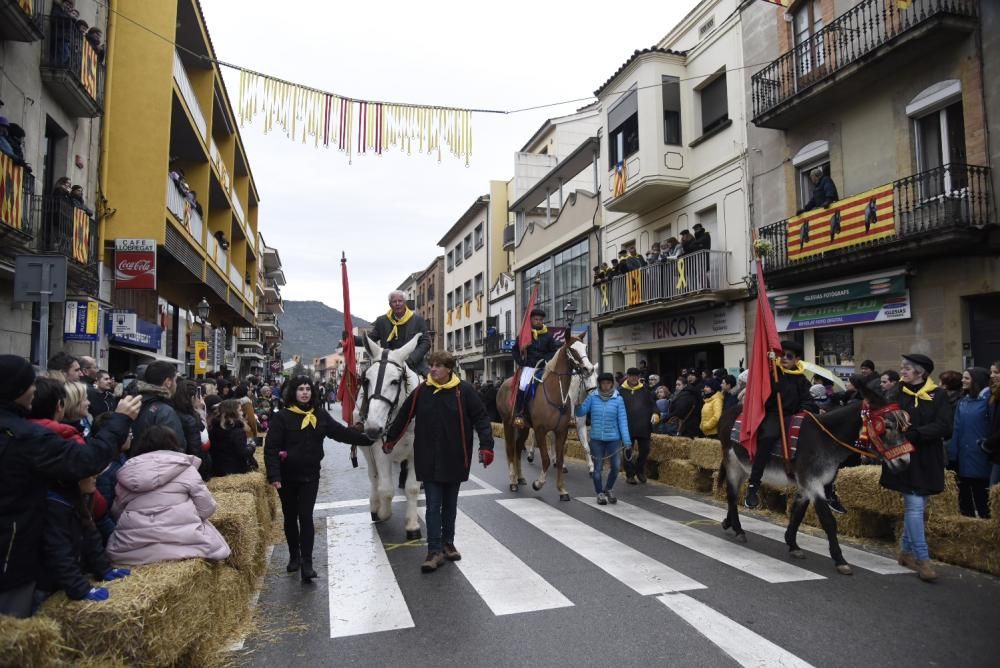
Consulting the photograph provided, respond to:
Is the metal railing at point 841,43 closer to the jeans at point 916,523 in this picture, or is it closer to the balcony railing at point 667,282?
the balcony railing at point 667,282

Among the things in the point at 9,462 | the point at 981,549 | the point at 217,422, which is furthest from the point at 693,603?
the point at 217,422

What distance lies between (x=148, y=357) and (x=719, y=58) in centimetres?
1808

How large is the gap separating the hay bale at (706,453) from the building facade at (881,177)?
5534 mm

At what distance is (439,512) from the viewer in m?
6.20

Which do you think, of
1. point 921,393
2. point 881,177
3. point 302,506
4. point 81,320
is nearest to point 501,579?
point 302,506

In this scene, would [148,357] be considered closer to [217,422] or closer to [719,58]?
[217,422]

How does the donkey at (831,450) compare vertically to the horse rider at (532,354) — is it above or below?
below

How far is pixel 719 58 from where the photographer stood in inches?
743

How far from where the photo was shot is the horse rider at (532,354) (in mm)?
10781

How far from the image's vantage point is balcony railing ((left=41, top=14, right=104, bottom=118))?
11.5 meters

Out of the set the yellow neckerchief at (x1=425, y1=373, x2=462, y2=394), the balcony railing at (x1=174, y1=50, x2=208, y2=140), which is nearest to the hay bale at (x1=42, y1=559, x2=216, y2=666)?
the yellow neckerchief at (x1=425, y1=373, x2=462, y2=394)

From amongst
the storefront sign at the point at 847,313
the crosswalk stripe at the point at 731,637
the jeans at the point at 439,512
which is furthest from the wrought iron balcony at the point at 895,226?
the jeans at the point at 439,512

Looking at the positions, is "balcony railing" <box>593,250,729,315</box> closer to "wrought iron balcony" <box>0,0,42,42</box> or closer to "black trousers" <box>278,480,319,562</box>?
"black trousers" <box>278,480,319,562</box>

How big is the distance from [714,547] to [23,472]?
6.10 metres
